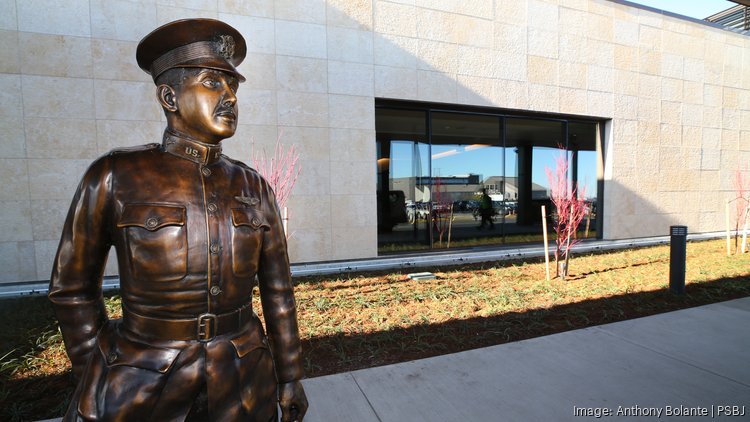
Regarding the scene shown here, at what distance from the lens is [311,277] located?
6.82m

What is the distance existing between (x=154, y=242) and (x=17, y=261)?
7.27 m

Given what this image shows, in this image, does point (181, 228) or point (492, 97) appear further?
point (492, 97)

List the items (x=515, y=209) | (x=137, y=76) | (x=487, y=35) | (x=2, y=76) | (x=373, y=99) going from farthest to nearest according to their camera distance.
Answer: (x=515, y=209) → (x=487, y=35) → (x=373, y=99) → (x=137, y=76) → (x=2, y=76)

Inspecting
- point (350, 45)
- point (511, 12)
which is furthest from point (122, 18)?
point (511, 12)

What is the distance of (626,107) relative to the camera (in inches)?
418

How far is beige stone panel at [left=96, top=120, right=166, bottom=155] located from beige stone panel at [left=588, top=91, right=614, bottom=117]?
1039 centimetres

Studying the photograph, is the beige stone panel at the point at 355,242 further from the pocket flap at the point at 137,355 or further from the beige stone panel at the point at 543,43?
the pocket flap at the point at 137,355

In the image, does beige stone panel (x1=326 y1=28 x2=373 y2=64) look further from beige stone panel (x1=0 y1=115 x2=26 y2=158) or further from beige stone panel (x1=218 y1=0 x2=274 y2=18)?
beige stone panel (x1=0 y1=115 x2=26 y2=158)

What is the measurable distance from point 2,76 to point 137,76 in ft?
6.19

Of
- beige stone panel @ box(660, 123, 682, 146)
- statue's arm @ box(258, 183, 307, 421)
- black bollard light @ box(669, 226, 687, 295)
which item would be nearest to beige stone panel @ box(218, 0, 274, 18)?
statue's arm @ box(258, 183, 307, 421)

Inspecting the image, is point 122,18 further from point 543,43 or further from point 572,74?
point 572,74

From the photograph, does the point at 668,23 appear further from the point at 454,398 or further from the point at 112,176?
the point at 112,176

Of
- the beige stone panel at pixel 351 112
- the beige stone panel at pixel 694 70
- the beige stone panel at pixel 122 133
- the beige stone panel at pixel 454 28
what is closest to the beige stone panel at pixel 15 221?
the beige stone panel at pixel 122 133

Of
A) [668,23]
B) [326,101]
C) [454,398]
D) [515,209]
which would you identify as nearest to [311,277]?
[326,101]
